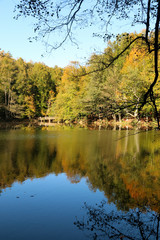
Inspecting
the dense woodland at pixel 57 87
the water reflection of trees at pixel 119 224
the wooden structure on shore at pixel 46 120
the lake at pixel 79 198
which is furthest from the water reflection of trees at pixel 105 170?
the wooden structure on shore at pixel 46 120

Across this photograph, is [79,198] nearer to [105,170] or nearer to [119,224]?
[119,224]

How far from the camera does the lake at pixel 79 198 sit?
5.04 meters

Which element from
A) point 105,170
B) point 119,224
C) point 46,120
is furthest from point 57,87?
point 119,224

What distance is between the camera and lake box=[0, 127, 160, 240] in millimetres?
5039

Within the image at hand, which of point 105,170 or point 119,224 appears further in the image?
point 105,170

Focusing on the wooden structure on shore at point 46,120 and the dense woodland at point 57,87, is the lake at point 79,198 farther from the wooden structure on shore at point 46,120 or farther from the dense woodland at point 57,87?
the wooden structure on shore at point 46,120

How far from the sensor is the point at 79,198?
7090 mm

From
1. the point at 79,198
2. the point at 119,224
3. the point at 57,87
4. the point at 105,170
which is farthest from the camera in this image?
the point at 57,87

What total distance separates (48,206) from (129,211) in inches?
91.8

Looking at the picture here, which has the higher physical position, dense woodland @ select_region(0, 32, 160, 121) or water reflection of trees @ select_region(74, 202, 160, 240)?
dense woodland @ select_region(0, 32, 160, 121)

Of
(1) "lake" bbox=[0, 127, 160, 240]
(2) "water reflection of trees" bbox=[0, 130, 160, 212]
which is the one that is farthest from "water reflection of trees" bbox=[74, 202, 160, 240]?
(2) "water reflection of trees" bbox=[0, 130, 160, 212]

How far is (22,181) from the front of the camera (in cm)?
852

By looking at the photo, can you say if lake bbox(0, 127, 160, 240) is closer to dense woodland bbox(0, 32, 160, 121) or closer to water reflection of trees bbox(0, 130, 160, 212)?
water reflection of trees bbox(0, 130, 160, 212)

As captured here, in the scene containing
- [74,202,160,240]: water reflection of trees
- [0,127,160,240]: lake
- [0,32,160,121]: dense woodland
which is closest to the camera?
[74,202,160,240]: water reflection of trees
